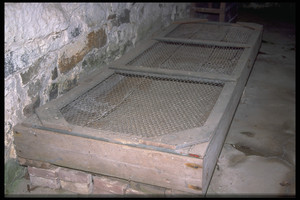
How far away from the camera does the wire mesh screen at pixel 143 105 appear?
186cm

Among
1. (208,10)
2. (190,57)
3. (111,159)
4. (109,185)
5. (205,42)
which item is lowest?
(109,185)

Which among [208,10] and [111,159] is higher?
[208,10]

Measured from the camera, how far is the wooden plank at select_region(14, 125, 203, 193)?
1.52m

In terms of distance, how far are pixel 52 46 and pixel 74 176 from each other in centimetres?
88

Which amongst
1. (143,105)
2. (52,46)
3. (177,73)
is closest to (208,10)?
(177,73)

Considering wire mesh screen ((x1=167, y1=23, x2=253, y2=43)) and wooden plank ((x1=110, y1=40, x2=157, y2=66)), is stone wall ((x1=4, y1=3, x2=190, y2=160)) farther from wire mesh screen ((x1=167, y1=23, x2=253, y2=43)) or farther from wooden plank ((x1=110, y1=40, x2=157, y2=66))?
wire mesh screen ((x1=167, y1=23, x2=253, y2=43))

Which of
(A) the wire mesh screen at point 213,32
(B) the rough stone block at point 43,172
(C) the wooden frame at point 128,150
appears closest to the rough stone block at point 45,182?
(B) the rough stone block at point 43,172

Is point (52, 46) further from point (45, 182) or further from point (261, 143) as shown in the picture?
point (261, 143)

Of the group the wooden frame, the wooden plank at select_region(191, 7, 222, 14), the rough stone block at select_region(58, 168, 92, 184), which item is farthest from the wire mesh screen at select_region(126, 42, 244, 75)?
the wooden plank at select_region(191, 7, 222, 14)

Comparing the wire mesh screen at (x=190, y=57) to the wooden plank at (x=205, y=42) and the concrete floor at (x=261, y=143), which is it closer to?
the wooden plank at (x=205, y=42)

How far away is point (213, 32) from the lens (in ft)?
12.2

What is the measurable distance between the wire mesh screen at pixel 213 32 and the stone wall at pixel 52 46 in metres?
0.81

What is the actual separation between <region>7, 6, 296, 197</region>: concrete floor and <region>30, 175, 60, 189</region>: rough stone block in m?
0.03
